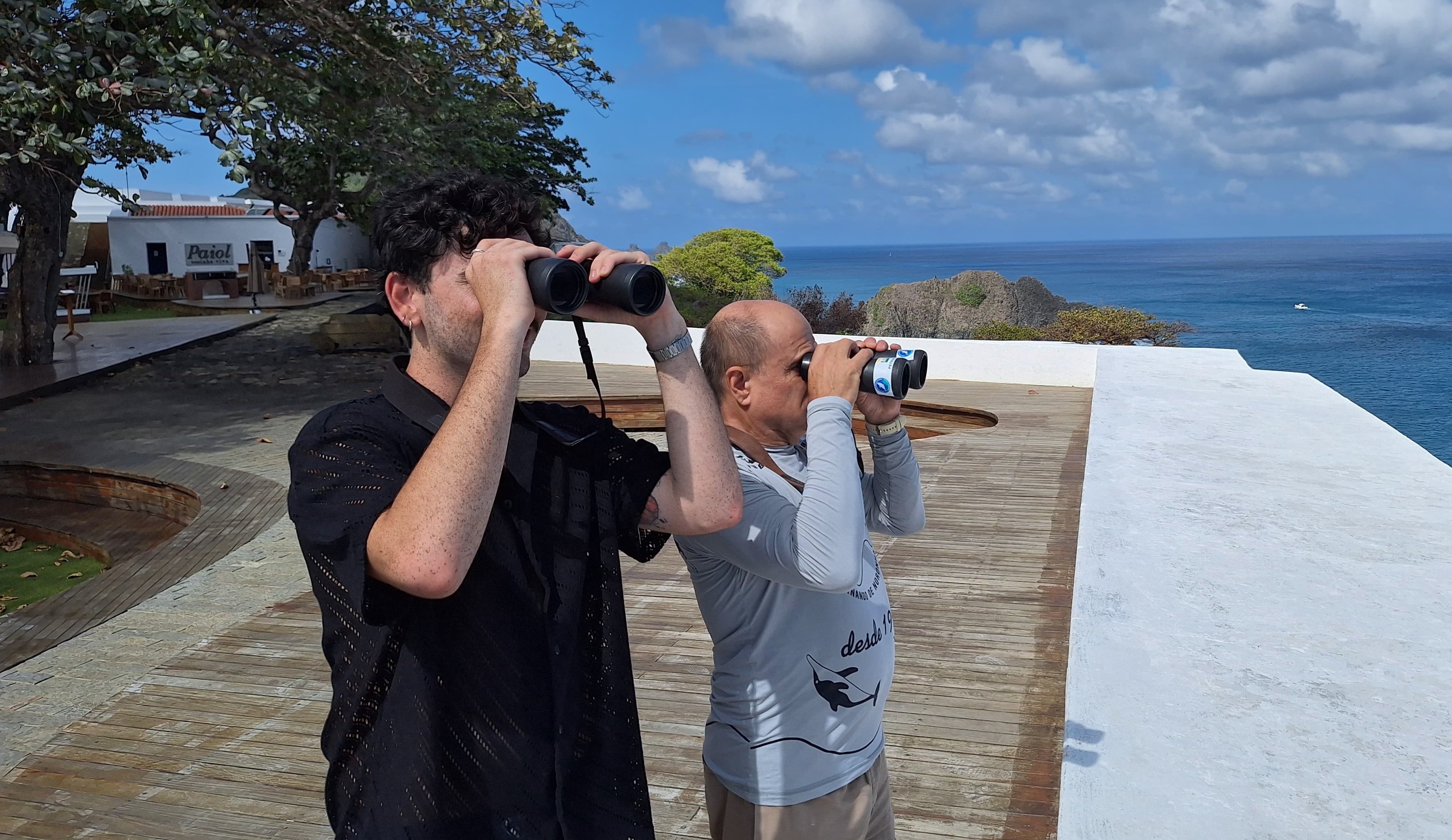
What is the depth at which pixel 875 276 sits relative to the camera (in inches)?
4373

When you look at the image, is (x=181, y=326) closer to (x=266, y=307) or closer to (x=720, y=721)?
(x=266, y=307)

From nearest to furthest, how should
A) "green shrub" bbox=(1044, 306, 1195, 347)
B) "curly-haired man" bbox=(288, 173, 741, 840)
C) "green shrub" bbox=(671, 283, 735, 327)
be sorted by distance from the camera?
"curly-haired man" bbox=(288, 173, 741, 840) → "green shrub" bbox=(1044, 306, 1195, 347) → "green shrub" bbox=(671, 283, 735, 327)

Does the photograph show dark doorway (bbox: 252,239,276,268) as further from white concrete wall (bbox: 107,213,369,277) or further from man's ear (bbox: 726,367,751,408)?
man's ear (bbox: 726,367,751,408)

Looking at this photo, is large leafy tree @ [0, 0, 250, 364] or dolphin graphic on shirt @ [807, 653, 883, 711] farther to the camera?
large leafy tree @ [0, 0, 250, 364]

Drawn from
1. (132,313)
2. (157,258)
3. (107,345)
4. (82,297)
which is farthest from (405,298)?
(157,258)

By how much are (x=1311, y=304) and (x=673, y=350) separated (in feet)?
242

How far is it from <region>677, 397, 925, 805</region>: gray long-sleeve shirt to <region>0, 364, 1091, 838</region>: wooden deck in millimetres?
1261

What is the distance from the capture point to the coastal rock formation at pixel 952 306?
25.3 m

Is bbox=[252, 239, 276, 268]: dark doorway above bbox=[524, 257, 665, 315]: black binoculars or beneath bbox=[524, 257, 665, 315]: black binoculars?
above

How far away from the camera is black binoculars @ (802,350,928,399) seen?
1691 millimetres

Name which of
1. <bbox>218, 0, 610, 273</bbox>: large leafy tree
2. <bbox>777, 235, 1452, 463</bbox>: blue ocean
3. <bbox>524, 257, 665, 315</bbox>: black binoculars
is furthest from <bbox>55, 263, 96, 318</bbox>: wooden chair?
<bbox>777, 235, 1452, 463</bbox>: blue ocean

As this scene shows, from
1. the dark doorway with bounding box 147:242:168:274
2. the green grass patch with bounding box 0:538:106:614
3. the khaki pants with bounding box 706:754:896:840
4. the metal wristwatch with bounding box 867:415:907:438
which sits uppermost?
the dark doorway with bounding box 147:242:168:274

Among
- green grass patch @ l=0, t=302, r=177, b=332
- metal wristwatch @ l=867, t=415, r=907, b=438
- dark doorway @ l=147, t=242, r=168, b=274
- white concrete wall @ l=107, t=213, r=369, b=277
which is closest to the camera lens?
metal wristwatch @ l=867, t=415, r=907, b=438

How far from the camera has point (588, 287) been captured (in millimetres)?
1363
